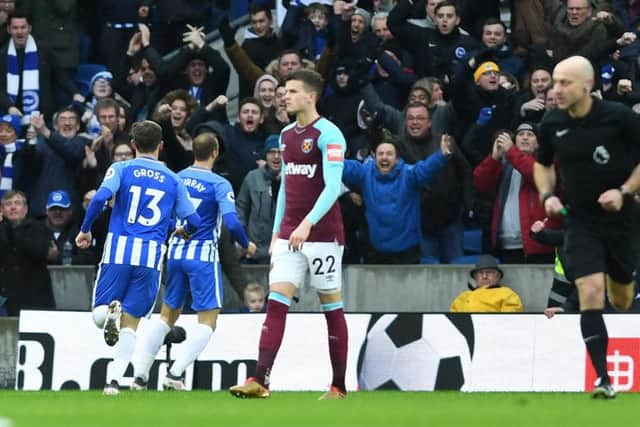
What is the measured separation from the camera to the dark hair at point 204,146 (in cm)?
1516

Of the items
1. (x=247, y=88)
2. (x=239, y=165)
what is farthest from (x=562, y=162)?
(x=247, y=88)

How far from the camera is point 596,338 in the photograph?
12008 millimetres

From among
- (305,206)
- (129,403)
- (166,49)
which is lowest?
(129,403)

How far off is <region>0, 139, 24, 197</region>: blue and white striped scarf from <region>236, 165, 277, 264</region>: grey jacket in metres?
2.69

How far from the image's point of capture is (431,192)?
1886cm

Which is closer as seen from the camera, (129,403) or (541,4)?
(129,403)

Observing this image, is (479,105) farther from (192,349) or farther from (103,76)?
(192,349)

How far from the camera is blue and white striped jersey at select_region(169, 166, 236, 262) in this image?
1509 cm

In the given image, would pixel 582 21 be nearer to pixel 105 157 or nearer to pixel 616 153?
pixel 105 157

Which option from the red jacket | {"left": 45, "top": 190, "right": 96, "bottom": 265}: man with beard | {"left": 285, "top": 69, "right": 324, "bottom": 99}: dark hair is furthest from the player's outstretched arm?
{"left": 45, "top": 190, "right": 96, "bottom": 265}: man with beard

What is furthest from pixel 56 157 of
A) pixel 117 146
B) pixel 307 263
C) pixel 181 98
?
pixel 307 263

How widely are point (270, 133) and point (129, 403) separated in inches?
308

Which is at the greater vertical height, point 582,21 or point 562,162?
point 582,21

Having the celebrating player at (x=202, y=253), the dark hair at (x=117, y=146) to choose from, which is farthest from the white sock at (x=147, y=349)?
the dark hair at (x=117, y=146)
